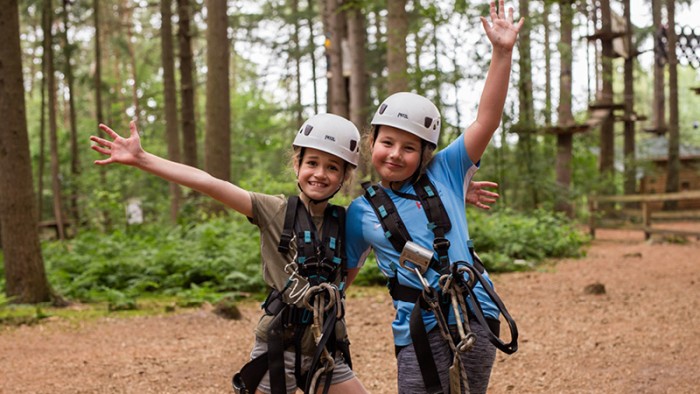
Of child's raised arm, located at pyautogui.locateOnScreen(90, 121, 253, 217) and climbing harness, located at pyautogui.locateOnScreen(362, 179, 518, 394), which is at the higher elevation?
child's raised arm, located at pyautogui.locateOnScreen(90, 121, 253, 217)

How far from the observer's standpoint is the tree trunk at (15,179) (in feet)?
28.7

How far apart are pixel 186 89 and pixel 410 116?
672 inches

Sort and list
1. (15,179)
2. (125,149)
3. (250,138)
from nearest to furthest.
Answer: (125,149)
(15,179)
(250,138)

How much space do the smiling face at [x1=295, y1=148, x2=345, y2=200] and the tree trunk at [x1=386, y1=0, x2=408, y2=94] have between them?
10.0 metres

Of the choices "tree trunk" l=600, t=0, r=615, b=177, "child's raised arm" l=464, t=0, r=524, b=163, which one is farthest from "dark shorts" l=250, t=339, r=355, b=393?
"tree trunk" l=600, t=0, r=615, b=177

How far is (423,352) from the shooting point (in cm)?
318

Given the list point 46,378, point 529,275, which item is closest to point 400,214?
point 46,378

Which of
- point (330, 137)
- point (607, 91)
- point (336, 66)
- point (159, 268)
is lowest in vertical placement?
point (159, 268)

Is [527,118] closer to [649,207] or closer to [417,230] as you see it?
[649,207]

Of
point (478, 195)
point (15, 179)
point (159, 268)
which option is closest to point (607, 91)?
point (159, 268)

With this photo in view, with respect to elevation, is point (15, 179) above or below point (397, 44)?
below

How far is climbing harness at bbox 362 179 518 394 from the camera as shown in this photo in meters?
3.14

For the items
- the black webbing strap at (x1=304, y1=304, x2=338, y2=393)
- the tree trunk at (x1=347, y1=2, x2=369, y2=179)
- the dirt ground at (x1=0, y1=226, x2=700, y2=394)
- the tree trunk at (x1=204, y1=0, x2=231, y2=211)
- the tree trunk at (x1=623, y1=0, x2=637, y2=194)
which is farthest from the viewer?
the tree trunk at (x1=623, y1=0, x2=637, y2=194)

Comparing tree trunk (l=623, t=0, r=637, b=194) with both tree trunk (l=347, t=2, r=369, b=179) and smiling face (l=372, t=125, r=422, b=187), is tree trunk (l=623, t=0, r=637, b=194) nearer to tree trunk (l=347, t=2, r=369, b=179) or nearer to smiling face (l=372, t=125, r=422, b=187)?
tree trunk (l=347, t=2, r=369, b=179)
